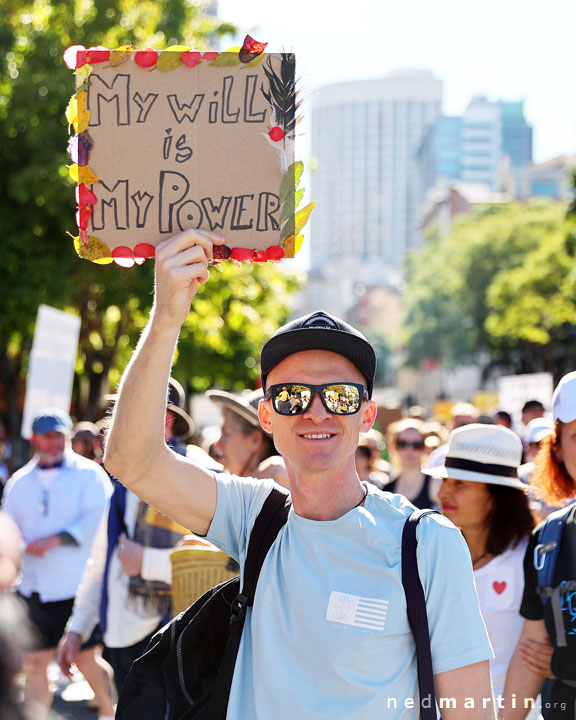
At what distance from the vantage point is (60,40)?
1791 cm

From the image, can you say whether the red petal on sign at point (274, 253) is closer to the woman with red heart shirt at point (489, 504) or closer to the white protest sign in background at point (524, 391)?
the woman with red heart shirt at point (489, 504)

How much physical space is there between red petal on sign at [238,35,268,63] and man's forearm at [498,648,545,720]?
214 centimetres

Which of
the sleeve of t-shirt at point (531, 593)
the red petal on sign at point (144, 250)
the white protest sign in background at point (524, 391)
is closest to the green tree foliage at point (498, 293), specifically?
the white protest sign in background at point (524, 391)

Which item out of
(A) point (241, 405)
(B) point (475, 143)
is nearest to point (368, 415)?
(A) point (241, 405)

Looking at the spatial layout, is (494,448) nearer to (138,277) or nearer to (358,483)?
(358,483)

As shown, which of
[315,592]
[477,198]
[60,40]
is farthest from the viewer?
[477,198]

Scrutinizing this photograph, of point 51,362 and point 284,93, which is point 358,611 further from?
point 51,362

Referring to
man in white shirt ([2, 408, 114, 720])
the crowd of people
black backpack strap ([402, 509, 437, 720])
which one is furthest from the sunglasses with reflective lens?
man in white shirt ([2, 408, 114, 720])

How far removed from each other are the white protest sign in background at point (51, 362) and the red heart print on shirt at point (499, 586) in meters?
6.69

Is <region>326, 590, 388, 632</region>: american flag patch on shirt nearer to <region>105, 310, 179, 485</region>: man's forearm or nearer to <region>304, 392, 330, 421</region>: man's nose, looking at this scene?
<region>304, 392, 330, 421</region>: man's nose

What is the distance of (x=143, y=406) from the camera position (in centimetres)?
233

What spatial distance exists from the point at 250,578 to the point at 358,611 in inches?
11.8

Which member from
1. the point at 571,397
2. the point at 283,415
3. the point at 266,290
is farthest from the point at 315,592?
the point at 266,290

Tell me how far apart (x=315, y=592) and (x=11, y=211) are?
16.8m
